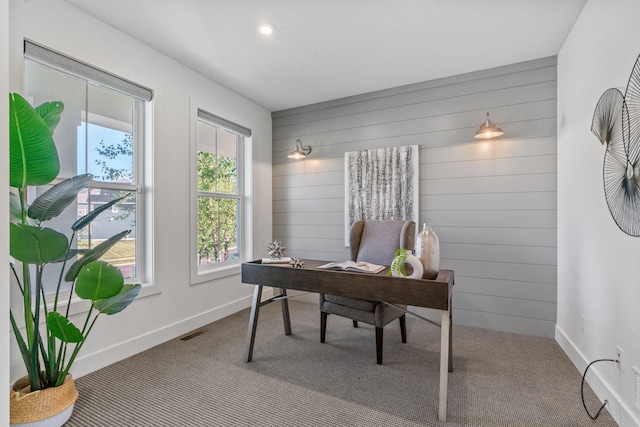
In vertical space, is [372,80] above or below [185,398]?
above

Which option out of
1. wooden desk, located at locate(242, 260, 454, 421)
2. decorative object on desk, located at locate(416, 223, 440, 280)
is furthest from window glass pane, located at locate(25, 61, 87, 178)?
decorative object on desk, located at locate(416, 223, 440, 280)

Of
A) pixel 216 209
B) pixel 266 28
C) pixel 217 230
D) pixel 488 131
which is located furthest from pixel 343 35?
pixel 217 230

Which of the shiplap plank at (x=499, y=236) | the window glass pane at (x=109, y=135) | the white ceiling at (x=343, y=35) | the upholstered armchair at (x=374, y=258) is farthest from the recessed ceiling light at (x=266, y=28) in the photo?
the shiplap plank at (x=499, y=236)

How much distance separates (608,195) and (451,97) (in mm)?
1827

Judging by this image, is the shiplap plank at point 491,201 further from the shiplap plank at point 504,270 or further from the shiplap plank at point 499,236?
the shiplap plank at point 504,270

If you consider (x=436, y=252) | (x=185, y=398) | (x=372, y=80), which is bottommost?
(x=185, y=398)

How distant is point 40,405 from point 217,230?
2064 mm

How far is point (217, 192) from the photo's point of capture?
11.2 ft

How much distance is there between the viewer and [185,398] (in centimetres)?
188

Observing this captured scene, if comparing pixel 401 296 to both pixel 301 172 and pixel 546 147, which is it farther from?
pixel 301 172

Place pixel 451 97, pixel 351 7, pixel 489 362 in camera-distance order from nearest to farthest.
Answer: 1. pixel 351 7
2. pixel 489 362
3. pixel 451 97

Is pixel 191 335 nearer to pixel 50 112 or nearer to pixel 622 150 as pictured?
pixel 50 112

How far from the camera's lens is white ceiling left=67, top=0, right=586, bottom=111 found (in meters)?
2.12

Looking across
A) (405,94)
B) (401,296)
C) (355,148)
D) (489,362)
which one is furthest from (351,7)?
(489,362)
